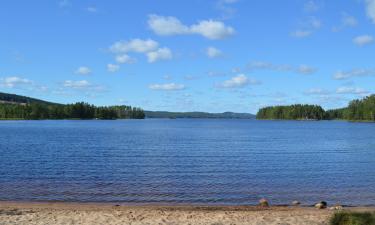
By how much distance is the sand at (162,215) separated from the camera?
20.3 meters

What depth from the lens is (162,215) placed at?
22.4m

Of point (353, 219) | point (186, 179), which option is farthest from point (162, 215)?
point (186, 179)

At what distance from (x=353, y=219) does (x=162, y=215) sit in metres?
9.60

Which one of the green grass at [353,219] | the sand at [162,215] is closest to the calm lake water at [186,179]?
the sand at [162,215]

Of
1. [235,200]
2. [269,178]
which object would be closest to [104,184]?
[235,200]

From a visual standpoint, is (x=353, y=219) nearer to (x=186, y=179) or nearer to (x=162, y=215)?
(x=162, y=215)

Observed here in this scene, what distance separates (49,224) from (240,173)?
1022 inches

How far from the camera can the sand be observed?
20328mm

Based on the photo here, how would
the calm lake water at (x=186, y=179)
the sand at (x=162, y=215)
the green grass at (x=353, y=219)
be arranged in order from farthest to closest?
the calm lake water at (x=186, y=179) < the sand at (x=162, y=215) < the green grass at (x=353, y=219)

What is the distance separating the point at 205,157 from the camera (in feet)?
190

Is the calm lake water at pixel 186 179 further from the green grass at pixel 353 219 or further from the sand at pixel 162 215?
the green grass at pixel 353 219

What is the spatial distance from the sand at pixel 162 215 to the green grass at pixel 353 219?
2.72 meters

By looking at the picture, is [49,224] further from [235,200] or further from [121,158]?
[121,158]

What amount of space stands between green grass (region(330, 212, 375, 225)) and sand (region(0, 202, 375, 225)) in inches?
107
